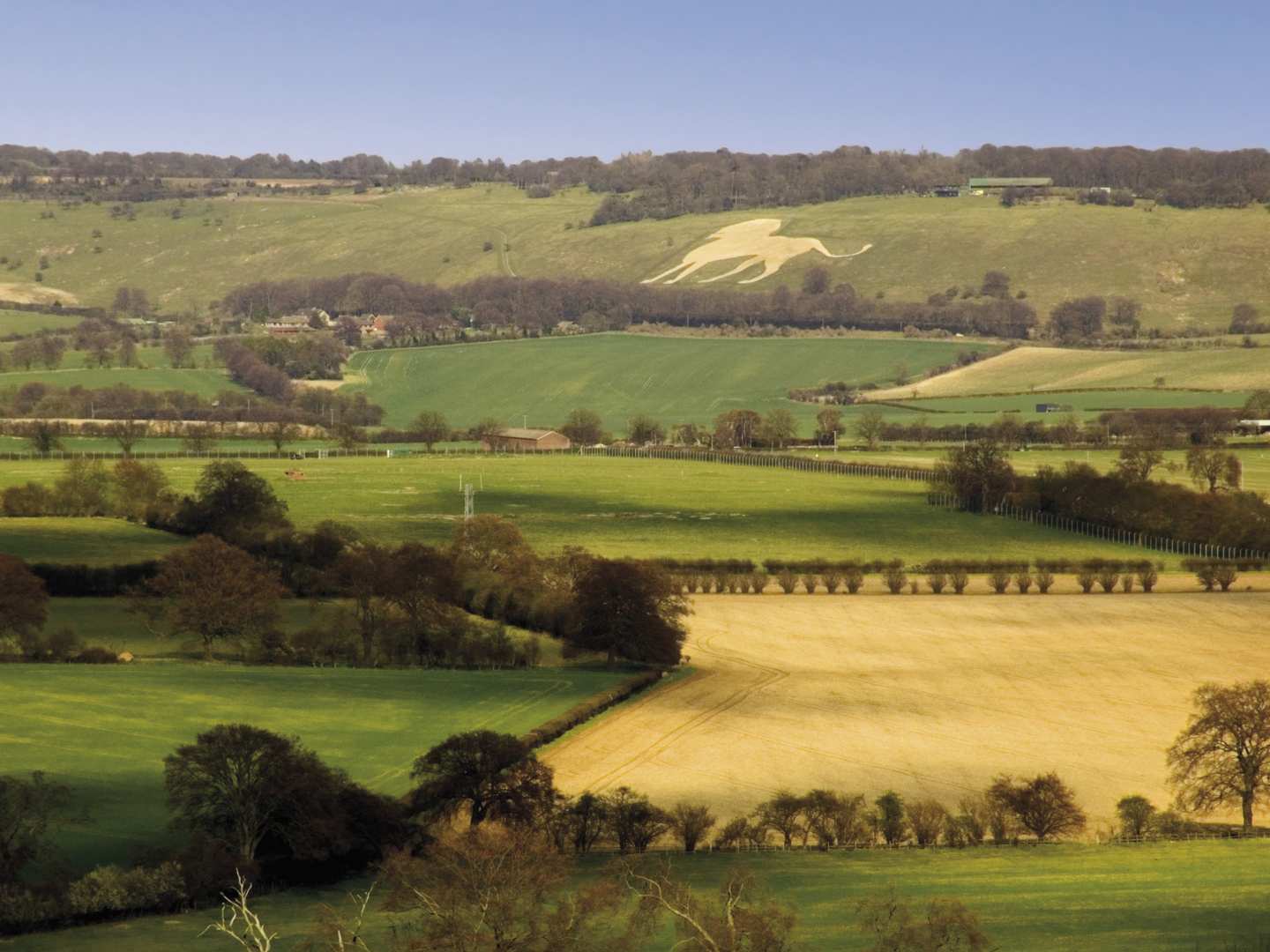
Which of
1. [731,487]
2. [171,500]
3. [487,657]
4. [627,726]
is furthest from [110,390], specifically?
[627,726]

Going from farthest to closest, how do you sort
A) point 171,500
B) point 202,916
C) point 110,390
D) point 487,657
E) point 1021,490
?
1. point 110,390
2. point 1021,490
3. point 171,500
4. point 487,657
5. point 202,916

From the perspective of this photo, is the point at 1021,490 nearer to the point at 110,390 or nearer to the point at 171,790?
the point at 171,790

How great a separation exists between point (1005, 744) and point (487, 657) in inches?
827

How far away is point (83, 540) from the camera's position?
92000mm

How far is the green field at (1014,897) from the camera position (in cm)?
3553

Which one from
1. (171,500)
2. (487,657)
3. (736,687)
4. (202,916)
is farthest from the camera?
(171,500)

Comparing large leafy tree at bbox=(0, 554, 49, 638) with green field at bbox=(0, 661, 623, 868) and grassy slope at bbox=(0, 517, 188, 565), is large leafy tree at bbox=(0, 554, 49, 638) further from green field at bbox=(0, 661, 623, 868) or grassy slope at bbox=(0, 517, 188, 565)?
grassy slope at bbox=(0, 517, 188, 565)

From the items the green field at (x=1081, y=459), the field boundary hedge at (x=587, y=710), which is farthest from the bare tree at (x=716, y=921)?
the green field at (x=1081, y=459)

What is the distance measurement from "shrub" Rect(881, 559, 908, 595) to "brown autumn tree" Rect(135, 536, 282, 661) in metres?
30.5

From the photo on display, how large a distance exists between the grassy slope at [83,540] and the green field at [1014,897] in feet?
155

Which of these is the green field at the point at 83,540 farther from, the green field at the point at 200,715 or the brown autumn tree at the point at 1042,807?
the brown autumn tree at the point at 1042,807

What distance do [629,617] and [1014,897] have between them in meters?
33.1

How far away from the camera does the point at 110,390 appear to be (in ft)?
629

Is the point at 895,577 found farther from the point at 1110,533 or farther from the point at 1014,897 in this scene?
the point at 1014,897
